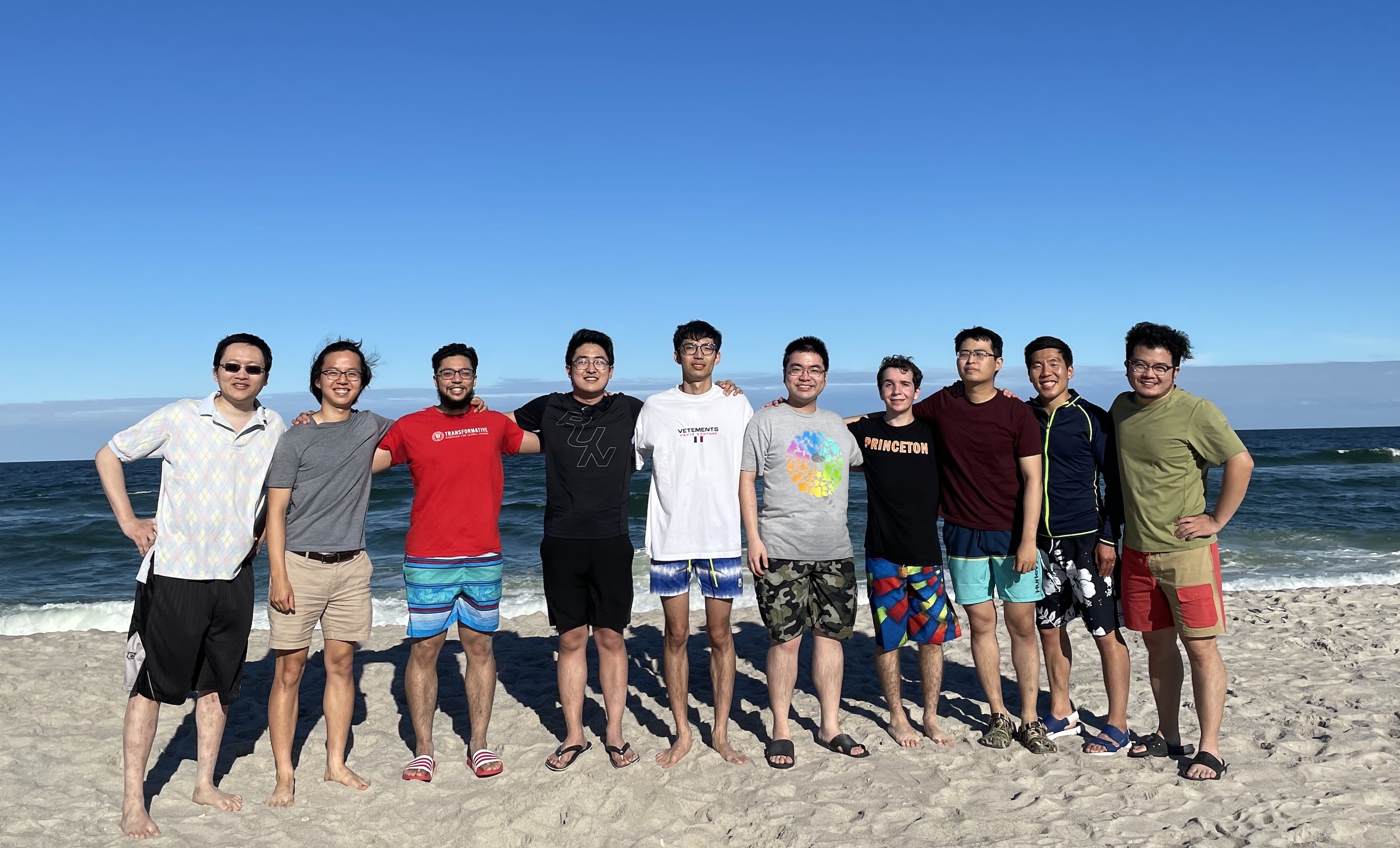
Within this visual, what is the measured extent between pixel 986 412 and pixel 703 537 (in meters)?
1.68

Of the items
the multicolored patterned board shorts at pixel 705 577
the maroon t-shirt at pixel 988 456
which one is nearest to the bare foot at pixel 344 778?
the multicolored patterned board shorts at pixel 705 577

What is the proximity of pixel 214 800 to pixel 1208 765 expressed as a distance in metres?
4.95

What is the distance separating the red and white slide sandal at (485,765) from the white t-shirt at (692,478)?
147cm

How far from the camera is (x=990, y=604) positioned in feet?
15.7

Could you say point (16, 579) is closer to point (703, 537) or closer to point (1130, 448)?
point (703, 537)

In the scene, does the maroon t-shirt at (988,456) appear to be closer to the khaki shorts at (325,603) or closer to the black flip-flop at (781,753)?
the black flip-flop at (781,753)

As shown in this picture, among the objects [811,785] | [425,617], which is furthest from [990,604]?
[425,617]

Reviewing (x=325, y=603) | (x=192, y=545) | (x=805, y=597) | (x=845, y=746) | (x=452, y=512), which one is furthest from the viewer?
(x=845, y=746)

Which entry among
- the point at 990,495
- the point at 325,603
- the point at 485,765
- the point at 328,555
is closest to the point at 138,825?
the point at 325,603

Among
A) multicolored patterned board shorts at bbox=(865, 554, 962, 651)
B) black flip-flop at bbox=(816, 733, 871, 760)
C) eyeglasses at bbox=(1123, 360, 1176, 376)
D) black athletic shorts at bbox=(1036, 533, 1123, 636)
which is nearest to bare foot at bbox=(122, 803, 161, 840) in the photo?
black flip-flop at bbox=(816, 733, 871, 760)

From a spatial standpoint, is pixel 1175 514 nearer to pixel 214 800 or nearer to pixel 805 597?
pixel 805 597

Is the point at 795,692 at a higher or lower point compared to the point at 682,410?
lower

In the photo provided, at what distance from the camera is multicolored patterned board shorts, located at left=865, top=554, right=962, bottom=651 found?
472 cm

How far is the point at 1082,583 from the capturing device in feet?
15.2
